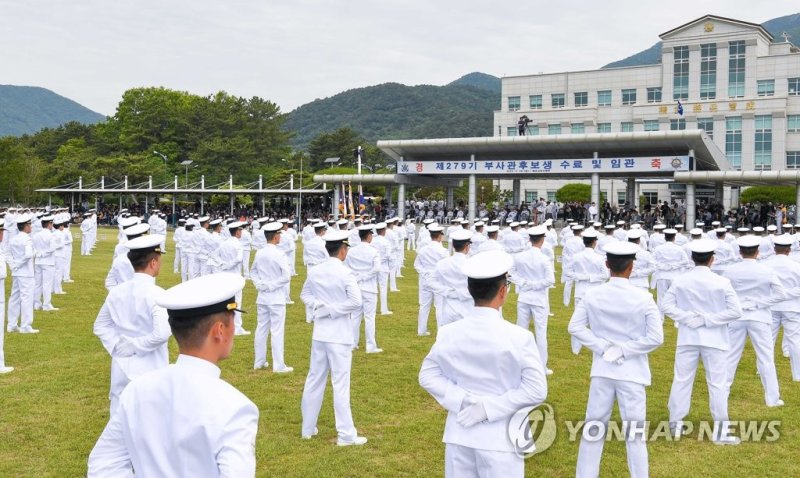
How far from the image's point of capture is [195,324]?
8.99 ft

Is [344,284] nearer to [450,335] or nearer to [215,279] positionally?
[450,335]

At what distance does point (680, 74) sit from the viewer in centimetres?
6197

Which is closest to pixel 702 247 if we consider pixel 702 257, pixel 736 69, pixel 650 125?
pixel 702 257

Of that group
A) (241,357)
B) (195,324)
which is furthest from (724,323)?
(241,357)

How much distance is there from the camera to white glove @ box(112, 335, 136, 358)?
19.2 ft

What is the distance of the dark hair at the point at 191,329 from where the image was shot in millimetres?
2727

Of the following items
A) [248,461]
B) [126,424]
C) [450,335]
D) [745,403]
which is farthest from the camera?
[745,403]

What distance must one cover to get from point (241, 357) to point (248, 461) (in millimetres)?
9269

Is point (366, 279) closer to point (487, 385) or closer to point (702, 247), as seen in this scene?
point (702, 247)

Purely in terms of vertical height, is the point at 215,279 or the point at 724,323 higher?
the point at 215,279

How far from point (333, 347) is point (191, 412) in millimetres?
4671

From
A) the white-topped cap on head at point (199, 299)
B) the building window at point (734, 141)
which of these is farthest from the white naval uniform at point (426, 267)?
the building window at point (734, 141)

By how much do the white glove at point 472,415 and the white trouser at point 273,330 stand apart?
6.82 metres

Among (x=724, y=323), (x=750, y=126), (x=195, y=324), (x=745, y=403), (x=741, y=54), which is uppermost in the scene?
(x=741, y=54)
